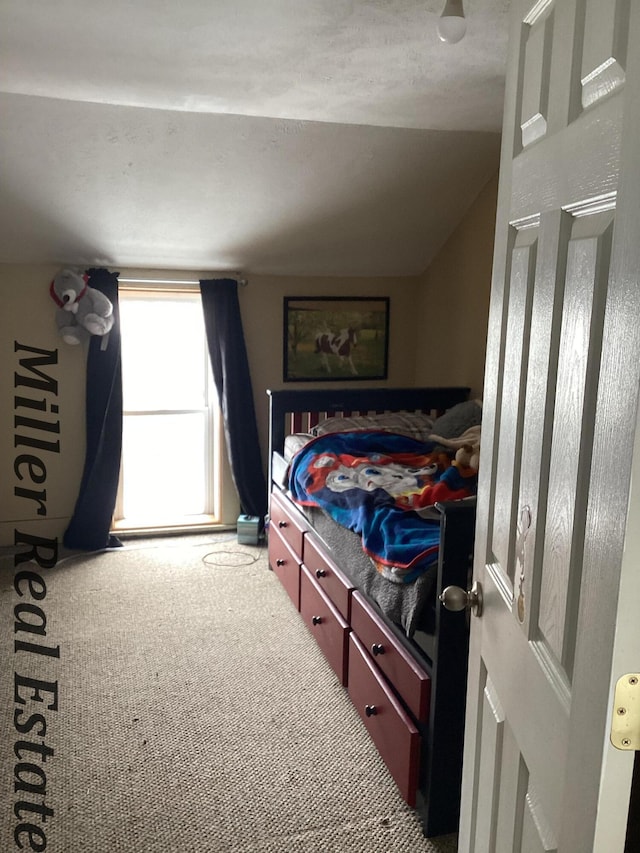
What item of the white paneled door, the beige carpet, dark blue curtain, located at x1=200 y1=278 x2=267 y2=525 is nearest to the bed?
the beige carpet

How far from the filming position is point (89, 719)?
2.47 metres

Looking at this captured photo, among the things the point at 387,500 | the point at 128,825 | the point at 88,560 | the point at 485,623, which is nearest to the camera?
the point at 485,623

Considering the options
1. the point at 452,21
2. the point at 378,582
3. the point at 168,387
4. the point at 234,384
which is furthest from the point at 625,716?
the point at 168,387

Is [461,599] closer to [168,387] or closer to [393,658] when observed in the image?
[393,658]

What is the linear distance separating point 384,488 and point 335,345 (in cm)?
186

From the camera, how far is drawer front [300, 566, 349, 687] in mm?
2607

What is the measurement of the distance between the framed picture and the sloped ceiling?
21 centimetres

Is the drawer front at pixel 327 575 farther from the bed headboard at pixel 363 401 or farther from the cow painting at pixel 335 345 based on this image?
the cow painting at pixel 335 345

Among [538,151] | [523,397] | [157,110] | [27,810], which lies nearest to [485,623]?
[523,397]

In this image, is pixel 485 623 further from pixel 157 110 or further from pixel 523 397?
pixel 157 110

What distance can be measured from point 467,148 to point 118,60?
1.76 metres

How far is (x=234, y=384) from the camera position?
4.17 m

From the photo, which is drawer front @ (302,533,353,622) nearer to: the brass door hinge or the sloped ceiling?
the sloped ceiling

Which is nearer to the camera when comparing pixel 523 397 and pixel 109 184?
pixel 523 397
